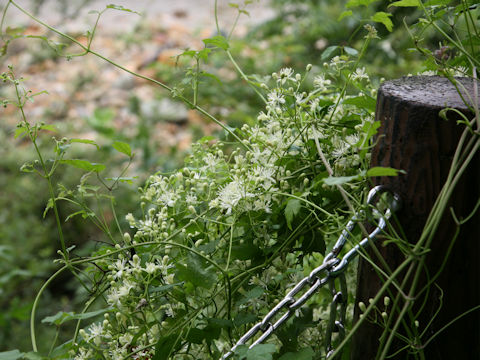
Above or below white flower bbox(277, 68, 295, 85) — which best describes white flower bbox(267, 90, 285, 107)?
below

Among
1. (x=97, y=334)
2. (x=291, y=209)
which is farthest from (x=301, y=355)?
(x=97, y=334)

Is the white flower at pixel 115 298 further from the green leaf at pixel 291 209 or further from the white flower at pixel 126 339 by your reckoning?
the green leaf at pixel 291 209

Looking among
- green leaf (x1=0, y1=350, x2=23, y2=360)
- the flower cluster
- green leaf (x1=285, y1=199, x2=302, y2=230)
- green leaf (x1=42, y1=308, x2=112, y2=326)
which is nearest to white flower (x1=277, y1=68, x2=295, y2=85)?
the flower cluster

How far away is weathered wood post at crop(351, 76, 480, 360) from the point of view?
686mm

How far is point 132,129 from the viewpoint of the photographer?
395cm

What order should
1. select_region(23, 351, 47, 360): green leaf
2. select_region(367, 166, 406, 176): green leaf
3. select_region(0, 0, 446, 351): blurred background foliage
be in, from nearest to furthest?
select_region(367, 166, 406, 176): green leaf < select_region(23, 351, 47, 360): green leaf < select_region(0, 0, 446, 351): blurred background foliage

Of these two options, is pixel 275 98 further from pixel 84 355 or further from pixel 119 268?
pixel 84 355

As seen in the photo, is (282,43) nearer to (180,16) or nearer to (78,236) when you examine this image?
(78,236)

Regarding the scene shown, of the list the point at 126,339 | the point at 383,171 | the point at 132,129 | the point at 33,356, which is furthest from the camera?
the point at 132,129

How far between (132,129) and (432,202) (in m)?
3.42

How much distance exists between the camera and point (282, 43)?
12.1 ft

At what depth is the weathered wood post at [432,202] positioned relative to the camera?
69cm

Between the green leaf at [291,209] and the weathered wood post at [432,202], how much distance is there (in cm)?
11

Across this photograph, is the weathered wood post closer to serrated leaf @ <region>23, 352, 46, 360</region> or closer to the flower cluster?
the flower cluster
